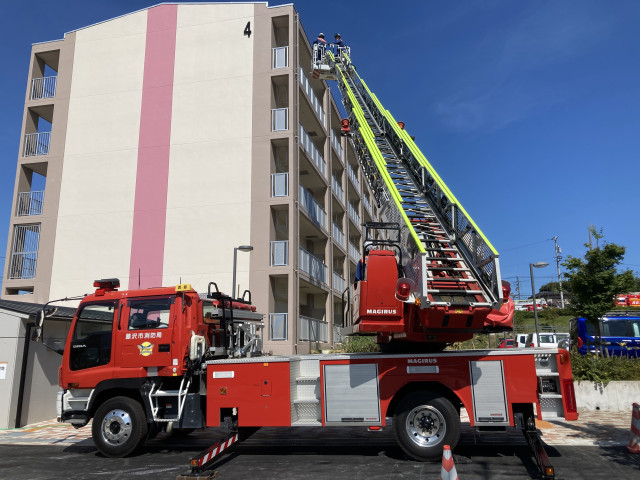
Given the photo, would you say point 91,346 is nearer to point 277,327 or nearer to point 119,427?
point 119,427

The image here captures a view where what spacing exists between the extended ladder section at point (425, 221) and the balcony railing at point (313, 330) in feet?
31.8

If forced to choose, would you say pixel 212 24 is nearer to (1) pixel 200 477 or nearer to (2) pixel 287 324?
(2) pixel 287 324

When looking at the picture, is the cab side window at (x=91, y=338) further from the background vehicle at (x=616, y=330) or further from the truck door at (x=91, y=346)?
the background vehicle at (x=616, y=330)

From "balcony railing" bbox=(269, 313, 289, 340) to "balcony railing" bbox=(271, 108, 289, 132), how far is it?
8.24 meters

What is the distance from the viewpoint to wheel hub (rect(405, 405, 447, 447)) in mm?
7707

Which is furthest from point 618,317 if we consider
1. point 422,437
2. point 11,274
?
point 11,274

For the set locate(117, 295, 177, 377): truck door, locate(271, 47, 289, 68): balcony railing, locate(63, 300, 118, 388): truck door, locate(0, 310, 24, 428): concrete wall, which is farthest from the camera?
locate(271, 47, 289, 68): balcony railing

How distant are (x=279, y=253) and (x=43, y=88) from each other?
15.9 metres

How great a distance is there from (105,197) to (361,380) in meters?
18.6

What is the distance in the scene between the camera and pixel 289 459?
8.28m

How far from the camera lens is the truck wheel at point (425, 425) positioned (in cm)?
764

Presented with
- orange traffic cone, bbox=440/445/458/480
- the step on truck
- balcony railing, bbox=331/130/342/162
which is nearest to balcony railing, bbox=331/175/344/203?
balcony railing, bbox=331/130/342/162

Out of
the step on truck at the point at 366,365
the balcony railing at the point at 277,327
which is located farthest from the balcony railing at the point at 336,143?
the step on truck at the point at 366,365

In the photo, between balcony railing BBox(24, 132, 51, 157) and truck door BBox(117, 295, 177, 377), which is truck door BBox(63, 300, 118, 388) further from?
balcony railing BBox(24, 132, 51, 157)
